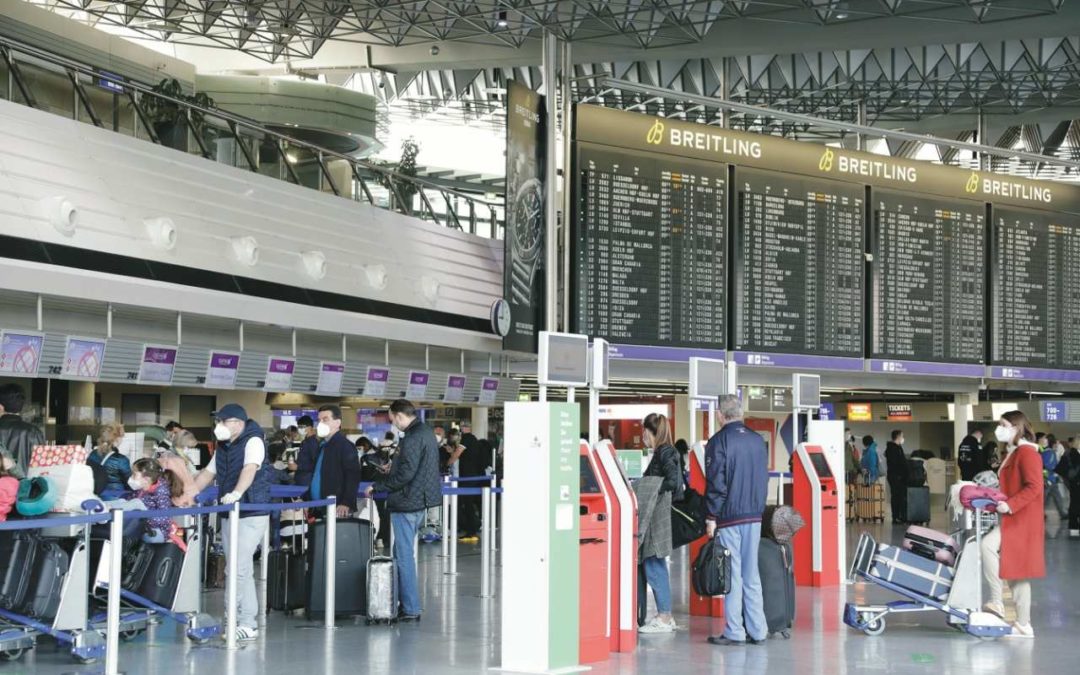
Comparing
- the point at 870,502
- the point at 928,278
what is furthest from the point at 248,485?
the point at 870,502

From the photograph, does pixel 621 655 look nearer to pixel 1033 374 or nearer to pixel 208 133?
pixel 208 133

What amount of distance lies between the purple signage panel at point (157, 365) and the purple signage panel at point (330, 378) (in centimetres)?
236

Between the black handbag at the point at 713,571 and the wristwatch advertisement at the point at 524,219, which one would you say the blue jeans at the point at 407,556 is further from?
the wristwatch advertisement at the point at 524,219

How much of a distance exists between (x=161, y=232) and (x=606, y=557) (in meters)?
5.68

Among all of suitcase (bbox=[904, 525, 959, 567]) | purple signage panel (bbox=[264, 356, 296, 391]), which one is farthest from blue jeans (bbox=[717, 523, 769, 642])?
purple signage panel (bbox=[264, 356, 296, 391])

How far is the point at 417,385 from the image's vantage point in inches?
643

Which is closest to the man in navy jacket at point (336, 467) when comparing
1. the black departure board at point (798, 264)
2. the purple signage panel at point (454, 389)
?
the purple signage panel at point (454, 389)

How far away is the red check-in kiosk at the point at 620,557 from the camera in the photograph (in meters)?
8.58

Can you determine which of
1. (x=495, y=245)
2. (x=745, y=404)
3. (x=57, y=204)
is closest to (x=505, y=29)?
(x=495, y=245)

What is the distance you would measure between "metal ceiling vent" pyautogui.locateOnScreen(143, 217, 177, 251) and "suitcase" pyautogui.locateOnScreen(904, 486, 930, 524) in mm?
12847

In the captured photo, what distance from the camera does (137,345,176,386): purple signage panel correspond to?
12102mm

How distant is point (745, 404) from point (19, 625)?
12.7 meters

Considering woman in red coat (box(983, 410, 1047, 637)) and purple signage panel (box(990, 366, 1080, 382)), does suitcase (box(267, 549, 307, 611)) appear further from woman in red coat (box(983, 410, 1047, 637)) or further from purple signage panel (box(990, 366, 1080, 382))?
purple signage panel (box(990, 366, 1080, 382))

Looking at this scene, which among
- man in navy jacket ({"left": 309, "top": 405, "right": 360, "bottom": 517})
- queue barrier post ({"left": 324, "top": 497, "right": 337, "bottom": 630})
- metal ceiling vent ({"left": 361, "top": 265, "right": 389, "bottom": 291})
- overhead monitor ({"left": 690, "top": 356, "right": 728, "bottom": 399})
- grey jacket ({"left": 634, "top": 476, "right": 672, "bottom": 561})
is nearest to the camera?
grey jacket ({"left": 634, "top": 476, "right": 672, "bottom": 561})
